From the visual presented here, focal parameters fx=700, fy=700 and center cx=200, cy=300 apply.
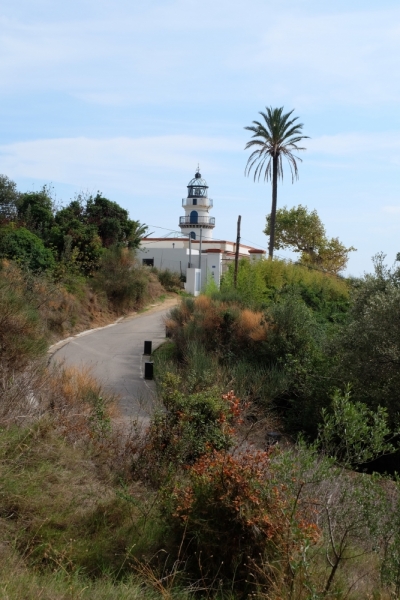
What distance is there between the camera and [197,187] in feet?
237

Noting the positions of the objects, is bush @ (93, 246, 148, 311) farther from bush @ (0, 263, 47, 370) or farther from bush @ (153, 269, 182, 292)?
bush @ (0, 263, 47, 370)

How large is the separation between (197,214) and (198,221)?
3.18 ft

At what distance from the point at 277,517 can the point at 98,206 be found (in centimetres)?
3530

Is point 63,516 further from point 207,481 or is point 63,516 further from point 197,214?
point 197,214

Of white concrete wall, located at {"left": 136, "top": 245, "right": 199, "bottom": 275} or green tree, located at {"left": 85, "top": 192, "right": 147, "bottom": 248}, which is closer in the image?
green tree, located at {"left": 85, "top": 192, "right": 147, "bottom": 248}

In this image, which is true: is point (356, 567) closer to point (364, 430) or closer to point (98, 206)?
point (364, 430)

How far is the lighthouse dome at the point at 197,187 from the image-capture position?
236 ft

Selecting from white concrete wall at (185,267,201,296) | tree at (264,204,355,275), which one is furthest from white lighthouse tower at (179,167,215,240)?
white concrete wall at (185,267,201,296)

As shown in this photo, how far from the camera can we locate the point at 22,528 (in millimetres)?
6363

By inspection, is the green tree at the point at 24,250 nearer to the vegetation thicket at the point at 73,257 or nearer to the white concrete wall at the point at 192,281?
the vegetation thicket at the point at 73,257

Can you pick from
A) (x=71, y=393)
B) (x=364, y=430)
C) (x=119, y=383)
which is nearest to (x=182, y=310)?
(x=119, y=383)

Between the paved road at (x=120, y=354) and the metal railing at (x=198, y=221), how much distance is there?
128 feet

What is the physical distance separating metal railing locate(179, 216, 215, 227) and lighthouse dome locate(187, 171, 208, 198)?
2382 millimetres

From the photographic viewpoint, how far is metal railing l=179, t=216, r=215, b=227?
7119 cm
